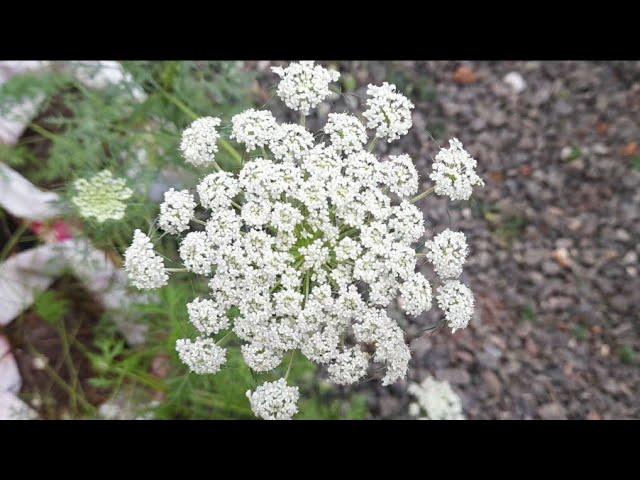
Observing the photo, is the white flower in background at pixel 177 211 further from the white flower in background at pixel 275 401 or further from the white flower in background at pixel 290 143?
the white flower in background at pixel 275 401

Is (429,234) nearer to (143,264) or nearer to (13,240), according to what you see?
(143,264)

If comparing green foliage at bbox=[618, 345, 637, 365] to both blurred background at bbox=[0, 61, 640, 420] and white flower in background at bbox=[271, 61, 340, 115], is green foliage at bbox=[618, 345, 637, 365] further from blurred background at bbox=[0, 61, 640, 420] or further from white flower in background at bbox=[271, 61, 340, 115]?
white flower in background at bbox=[271, 61, 340, 115]

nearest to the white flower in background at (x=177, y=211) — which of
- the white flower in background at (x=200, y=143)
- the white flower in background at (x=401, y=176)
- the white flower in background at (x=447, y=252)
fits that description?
the white flower in background at (x=200, y=143)

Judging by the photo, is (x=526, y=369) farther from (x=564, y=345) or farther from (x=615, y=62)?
(x=615, y=62)

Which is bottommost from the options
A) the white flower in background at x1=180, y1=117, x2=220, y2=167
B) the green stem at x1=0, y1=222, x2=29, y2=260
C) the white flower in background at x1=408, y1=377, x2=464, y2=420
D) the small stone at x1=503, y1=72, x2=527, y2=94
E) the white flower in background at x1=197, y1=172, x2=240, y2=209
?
the white flower in background at x1=408, y1=377, x2=464, y2=420

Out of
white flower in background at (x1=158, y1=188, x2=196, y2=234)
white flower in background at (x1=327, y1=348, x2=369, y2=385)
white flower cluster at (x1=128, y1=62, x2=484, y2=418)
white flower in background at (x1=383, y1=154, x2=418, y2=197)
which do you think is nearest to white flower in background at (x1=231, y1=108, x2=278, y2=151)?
white flower cluster at (x1=128, y1=62, x2=484, y2=418)

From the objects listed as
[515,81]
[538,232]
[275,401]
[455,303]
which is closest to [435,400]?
[538,232]
